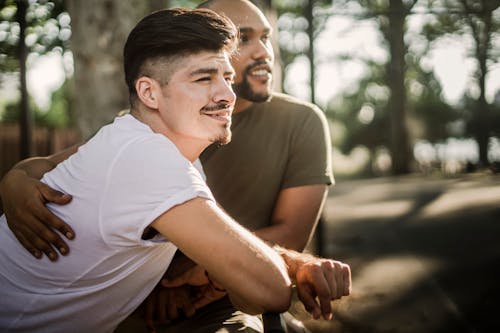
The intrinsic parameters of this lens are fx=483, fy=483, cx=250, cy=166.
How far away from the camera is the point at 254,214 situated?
2.59 m

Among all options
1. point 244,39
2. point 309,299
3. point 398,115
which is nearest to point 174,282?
point 309,299

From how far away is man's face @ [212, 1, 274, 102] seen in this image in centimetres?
268

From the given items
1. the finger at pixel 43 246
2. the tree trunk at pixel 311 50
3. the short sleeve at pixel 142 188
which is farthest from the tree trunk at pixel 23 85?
the short sleeve at pixel 142 188

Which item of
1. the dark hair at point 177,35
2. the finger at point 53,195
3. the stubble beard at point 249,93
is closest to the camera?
the finger at point 53,195

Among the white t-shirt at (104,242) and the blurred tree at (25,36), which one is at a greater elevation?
the blurred tree at (25,36)

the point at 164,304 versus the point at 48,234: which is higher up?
the point at 48,234

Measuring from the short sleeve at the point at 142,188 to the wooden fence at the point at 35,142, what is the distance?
1078 cm

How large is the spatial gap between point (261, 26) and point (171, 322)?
66.0 inches

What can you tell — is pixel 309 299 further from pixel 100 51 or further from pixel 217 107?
pixel 100 51

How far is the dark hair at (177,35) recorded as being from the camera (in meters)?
1.73

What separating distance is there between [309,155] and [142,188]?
1.33 m

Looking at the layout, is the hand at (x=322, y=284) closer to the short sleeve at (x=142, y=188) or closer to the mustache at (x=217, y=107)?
the short sleeve at (x=142, y=188)

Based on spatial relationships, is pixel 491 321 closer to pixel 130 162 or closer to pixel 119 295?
pixel 119 295

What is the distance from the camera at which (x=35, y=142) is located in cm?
1258
